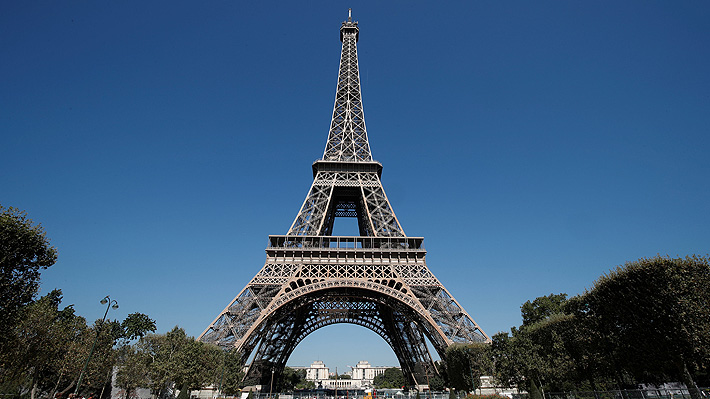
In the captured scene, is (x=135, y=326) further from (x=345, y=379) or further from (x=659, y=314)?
(x=345, y=379)

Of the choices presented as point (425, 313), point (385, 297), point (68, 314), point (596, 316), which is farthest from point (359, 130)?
point (68, 314)

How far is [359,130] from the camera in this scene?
45656 mm

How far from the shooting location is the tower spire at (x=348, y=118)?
141 feet

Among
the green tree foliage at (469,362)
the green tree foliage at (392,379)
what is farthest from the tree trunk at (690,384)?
the green tree foliage at (392,379)

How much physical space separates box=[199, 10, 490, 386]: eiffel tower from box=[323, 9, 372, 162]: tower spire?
0.53 ft

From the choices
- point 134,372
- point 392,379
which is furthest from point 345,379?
point 134,372

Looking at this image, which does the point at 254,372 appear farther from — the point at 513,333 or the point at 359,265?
the point at 513,333

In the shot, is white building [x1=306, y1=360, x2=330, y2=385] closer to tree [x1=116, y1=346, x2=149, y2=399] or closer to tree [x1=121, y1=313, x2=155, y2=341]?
tree [x1=121, y1=313, x2=155, y2=341]

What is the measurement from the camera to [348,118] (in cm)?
4634

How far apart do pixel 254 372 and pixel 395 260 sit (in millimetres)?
18313

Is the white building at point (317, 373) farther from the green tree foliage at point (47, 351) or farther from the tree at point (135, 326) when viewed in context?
the green tree foliage at point (47, 351)

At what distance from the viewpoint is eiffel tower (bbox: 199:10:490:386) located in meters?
29.5

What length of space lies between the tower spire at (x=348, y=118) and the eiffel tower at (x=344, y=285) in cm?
16

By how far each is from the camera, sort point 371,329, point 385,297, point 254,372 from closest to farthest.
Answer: point 385,297 < point 254,372 < point 371,329
